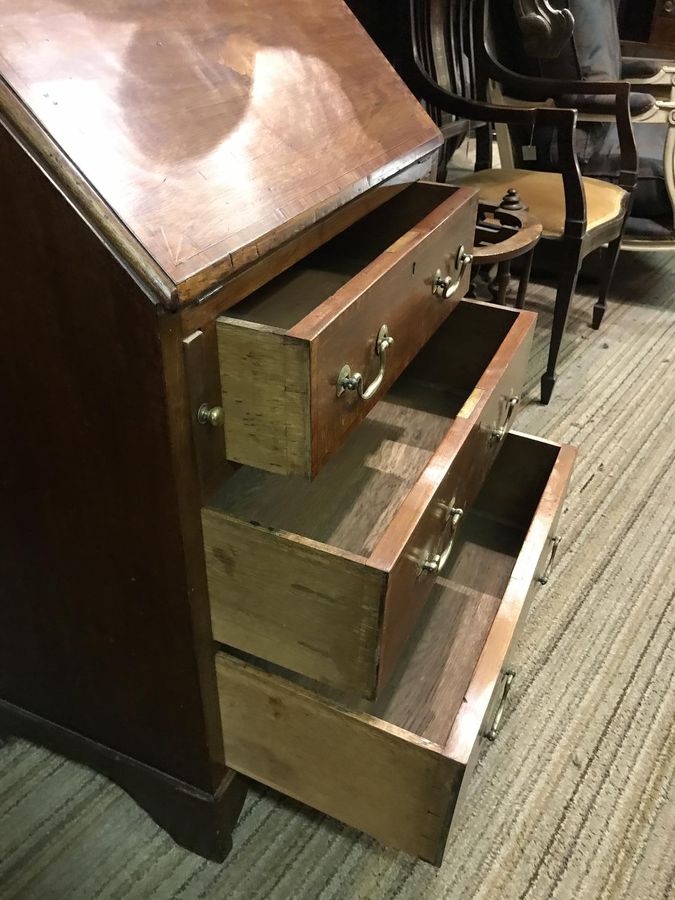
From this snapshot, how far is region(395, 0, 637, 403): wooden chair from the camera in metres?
1.52

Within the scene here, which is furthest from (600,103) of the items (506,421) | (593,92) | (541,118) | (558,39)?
(506,421)

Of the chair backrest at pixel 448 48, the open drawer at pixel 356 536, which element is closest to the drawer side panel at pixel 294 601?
the open drawer at pixel 356 536

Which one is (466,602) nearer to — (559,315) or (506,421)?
(506,421)

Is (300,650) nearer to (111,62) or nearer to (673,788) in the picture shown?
(111,62)

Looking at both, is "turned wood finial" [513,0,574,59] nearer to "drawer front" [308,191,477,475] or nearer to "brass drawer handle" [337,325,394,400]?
"drawer front" [308,191,477,475]

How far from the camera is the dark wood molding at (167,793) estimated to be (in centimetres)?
80

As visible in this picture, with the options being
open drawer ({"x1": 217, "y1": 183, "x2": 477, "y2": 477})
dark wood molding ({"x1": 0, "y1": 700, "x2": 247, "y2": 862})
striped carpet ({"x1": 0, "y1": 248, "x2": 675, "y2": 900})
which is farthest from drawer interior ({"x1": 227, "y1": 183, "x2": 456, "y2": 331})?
striped carpet ({"x1": 0, "y1": 248, "x2": 675, "y2": 900})

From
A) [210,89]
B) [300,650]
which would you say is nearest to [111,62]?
[210,89]

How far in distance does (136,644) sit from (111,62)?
501mm

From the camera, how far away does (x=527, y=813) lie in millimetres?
907

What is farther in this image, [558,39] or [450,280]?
[558,39]

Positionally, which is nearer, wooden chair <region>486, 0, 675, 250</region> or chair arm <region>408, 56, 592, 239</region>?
chair arm <region>408, 56, 592, 239</region>

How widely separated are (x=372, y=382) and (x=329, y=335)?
0.12 m

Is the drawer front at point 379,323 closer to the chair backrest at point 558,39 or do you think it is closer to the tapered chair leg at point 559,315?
the tapered chair leg at point 559,315
